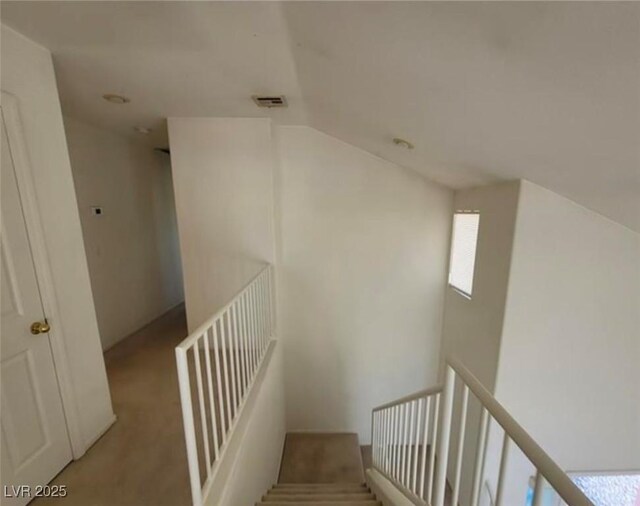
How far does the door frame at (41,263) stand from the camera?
150 centimetres

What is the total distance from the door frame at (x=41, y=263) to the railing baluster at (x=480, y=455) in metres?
2.19

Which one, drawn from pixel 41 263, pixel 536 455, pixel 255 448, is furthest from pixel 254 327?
pixel 536 455

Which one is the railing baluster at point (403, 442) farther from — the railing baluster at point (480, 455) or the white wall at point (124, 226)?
the white wall at point (124, 226)

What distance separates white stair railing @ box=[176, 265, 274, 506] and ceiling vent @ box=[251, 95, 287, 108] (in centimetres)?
149

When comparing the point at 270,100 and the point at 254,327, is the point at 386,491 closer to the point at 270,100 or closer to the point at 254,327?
the point at 254,327

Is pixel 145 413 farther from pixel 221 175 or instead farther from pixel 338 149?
pixel 338 149

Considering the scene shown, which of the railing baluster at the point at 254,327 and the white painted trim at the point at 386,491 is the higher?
the railing baluster at the point at 254,327

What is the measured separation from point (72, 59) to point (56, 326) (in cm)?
162

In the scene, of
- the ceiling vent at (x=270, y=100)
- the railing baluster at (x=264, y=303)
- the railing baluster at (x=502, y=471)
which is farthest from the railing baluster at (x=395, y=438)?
the ceiling vent at (x=270, y=100)

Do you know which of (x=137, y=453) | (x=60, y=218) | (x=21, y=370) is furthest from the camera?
(x=137, y=453)

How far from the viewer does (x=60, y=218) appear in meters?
1.75

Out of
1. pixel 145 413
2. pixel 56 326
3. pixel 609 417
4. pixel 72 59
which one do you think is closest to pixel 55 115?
pixel 72 59

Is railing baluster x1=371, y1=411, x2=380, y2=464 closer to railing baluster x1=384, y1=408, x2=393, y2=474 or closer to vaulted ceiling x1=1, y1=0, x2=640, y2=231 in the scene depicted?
railing baluster x1=384, y1=408, x2=393, y2=474

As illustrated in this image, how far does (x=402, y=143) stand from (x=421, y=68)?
50.5 inches
